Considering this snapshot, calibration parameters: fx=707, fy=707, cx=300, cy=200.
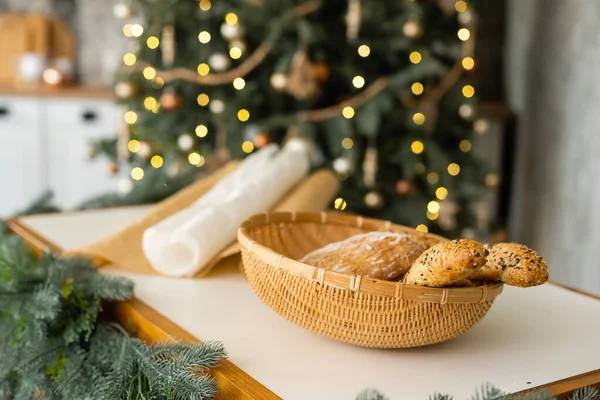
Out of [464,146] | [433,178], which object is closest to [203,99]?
[433,178]

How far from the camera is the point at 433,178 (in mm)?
2801

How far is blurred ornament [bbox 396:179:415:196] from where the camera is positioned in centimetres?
263

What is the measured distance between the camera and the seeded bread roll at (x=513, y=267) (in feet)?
2.52

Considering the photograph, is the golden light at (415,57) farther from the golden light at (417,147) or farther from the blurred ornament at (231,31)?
the blurred ornament at (231,31)

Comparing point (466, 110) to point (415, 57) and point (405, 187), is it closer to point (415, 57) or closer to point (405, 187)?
point (415, 57)

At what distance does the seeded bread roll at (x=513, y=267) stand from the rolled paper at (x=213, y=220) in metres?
0.45

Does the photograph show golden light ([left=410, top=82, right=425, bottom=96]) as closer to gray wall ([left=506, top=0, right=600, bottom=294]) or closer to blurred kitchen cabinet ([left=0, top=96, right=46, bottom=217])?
gray wall ([left=506, top=0, right=600, bottom=294])

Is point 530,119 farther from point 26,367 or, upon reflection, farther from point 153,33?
point 26,367

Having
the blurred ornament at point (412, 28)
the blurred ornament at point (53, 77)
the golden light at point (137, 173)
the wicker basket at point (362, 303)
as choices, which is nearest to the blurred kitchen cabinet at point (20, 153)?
the blurred ornament at point (53, 77)

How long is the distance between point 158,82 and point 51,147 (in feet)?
4.57

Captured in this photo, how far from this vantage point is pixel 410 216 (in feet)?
8.83

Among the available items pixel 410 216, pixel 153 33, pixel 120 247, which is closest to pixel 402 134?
pixel 410 216

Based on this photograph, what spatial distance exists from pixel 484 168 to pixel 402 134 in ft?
1.27

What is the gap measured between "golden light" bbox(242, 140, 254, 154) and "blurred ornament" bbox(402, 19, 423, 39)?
28.3 inches
